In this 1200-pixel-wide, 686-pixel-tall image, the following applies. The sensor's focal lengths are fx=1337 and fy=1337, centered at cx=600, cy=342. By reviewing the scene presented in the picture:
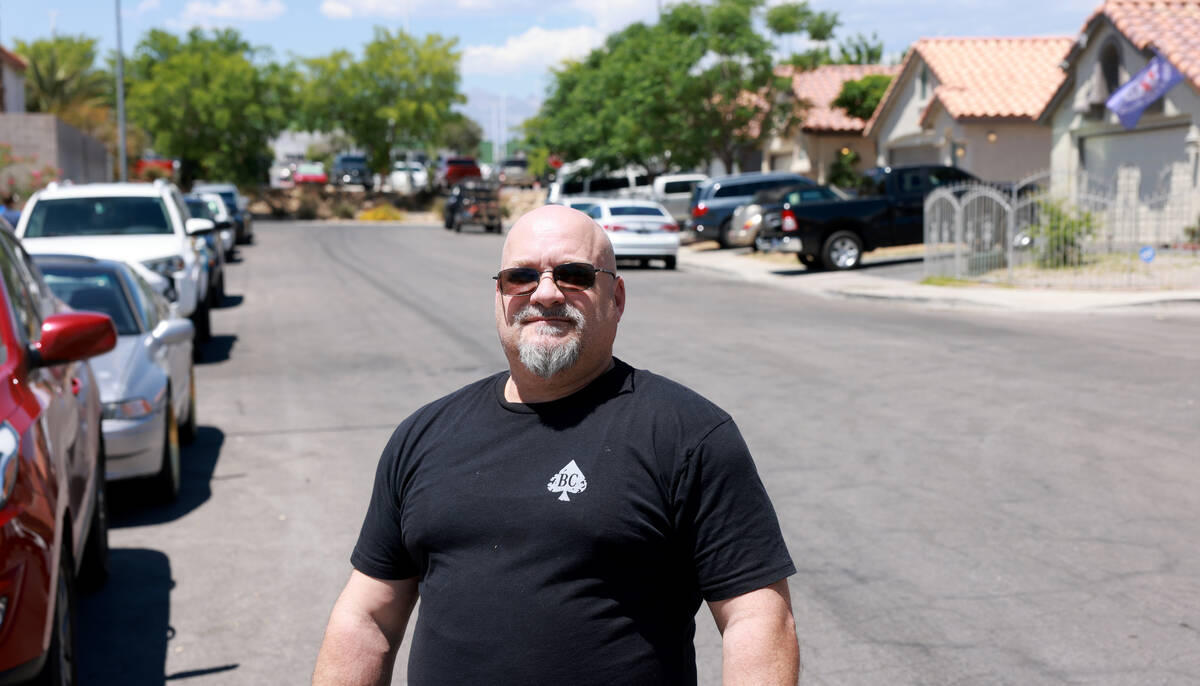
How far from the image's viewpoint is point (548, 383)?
281 cm

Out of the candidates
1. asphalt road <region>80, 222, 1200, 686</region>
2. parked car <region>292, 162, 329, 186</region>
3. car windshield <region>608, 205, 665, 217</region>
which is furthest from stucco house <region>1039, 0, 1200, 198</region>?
parked car <region>292, 162, 329, 186</region>

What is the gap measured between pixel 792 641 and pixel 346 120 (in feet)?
212

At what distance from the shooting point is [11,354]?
192 inches

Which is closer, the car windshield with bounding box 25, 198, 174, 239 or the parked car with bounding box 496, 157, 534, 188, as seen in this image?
the car windshield with bounding box 25, 198, 174, 239

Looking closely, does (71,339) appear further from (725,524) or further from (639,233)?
(639,233)

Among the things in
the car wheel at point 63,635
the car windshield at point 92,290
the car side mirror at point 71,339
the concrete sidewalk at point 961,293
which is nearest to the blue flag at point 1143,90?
the concrete sidewalk at point 961,293

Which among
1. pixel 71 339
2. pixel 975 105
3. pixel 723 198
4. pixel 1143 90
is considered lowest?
pixel 71 339

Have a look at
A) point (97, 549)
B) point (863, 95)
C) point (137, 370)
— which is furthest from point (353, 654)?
point (863, 95)

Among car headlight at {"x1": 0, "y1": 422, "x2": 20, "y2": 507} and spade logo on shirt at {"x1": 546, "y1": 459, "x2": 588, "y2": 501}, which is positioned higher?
spade logo on shirt at {"x1": 546, "y1": 459, "x2": 588, "y2": 501}

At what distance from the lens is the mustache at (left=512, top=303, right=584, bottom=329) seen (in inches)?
113

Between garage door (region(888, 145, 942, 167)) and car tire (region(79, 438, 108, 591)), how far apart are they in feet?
108

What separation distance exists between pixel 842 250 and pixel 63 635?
22.9 m

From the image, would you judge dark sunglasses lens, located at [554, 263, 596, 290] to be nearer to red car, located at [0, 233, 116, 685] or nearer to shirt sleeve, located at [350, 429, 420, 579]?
shirt sleeve, located at [350, 429, 420, 579]

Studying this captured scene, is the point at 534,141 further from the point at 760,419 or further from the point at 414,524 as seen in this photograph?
the point at 414,524
